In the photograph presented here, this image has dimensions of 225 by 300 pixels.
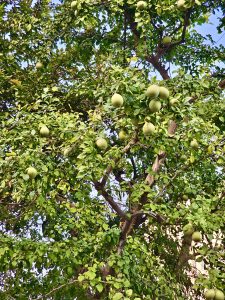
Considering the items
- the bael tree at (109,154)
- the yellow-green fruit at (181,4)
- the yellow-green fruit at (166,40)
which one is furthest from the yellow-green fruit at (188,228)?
the yellow-green fruit at (166,40)

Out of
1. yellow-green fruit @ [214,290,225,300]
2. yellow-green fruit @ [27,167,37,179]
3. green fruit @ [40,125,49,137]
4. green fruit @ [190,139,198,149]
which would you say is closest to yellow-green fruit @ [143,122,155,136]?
green fruit @ [190,139,198,149]

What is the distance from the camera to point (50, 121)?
11.4ft

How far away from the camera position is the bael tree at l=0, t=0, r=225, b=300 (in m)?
3.12

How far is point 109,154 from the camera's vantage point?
134 inches

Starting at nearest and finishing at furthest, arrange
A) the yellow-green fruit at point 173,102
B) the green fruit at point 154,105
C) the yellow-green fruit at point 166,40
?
the green fruit at point 154,105
the yellow-green fruit at point 173,102
the yellow-green fruit at point 166,40

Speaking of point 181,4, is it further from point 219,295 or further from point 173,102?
point 219,295

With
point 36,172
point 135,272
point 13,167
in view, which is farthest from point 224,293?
point 13,167

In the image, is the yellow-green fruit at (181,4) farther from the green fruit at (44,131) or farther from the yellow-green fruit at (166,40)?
the green fruit at (44,131)

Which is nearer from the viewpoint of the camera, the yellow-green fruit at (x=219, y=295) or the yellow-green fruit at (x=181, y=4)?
the yellow-green fruit at (x=219, y=295)

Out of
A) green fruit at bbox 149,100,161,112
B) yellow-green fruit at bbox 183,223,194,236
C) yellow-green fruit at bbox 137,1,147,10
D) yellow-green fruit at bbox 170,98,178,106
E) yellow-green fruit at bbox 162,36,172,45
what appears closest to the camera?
green fruit at bbox 149,100,161,112

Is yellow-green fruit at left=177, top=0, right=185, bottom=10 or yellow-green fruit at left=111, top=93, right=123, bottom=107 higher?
yellow-green fruit at left=177, top=0, right=185, bottom=10

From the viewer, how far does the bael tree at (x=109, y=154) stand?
10.2 ft

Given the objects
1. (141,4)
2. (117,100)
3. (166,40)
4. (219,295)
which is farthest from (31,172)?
(166,40)

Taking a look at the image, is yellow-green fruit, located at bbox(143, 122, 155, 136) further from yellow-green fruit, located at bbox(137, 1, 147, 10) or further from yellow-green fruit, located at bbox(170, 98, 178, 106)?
yellow-green fruit, located at bbox(137, 1, 147, 10)
